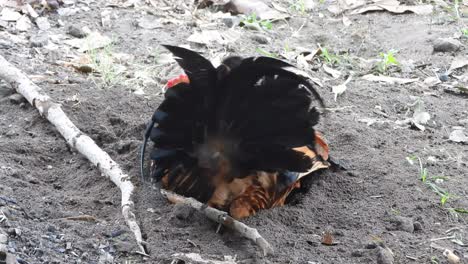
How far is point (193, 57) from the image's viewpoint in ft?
9.24

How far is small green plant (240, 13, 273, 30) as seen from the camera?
5.43 metres

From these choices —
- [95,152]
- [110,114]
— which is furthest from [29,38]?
[95,152]

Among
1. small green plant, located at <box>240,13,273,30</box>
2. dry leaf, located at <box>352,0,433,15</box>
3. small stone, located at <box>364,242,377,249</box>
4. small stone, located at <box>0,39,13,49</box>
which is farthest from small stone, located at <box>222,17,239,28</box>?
small stone, located at <box>364,242,377,249</box>

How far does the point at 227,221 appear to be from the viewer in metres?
2.79

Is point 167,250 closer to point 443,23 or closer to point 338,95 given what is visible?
point 338,95

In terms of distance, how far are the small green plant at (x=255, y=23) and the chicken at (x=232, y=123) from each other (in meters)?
2.56

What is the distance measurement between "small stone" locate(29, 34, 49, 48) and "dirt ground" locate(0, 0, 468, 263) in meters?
0.02

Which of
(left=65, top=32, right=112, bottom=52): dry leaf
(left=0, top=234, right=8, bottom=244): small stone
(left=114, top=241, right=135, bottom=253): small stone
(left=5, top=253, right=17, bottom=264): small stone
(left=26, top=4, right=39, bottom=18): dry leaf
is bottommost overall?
(left=26, top=4, right=39, bottom=18): dry leaf

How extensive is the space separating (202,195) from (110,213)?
36 centimetres

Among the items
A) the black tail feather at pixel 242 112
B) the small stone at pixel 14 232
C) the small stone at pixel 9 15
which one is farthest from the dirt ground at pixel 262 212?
the black tail feather at pixel 242 112

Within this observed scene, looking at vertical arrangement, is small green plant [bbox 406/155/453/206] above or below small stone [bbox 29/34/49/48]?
above

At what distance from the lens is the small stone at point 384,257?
269 cm

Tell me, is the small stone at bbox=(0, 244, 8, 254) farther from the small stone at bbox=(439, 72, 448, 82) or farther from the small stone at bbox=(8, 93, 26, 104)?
the small stone at bbox=(439, 72, 448, 82)

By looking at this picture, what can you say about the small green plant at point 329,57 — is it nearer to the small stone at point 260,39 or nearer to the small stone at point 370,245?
the small stone at point 260,39
